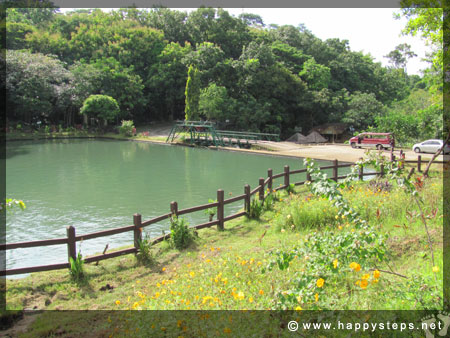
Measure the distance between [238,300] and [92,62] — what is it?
4263 centimetres

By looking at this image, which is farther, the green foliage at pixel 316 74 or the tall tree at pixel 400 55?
the tall tree at pixel 400 55

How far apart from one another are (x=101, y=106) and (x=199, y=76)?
34.5 ft

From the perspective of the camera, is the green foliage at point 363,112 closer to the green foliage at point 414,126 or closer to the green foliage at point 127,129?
the green foliage at point 414,126

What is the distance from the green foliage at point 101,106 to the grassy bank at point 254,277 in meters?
31.4

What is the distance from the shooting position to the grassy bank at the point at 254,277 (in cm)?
384

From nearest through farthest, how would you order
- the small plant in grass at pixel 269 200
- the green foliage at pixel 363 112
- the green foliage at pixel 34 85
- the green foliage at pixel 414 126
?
1. the small plant in grass at pixel 269 200
2. the green foliage at pixel 414 126
3. the green foliage at pixel 34 85
4. the green foliage at pixel 363 112

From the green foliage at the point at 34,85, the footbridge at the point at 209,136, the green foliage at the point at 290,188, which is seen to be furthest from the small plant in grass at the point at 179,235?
the green foliage at the point at 34,85

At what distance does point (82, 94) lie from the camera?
3862 centimetres

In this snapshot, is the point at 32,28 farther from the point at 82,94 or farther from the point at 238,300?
the point at 238,300

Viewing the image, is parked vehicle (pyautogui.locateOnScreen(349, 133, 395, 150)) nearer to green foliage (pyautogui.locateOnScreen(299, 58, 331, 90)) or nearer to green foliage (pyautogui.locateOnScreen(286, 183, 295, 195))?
green foliage (pyautogui.locateOnScreen(299, 58, 331, 90))

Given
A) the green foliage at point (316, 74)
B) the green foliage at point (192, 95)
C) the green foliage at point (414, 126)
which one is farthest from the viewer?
the green foliage at point (316, 74)

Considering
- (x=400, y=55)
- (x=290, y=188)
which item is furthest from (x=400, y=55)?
(x=290, y=188)

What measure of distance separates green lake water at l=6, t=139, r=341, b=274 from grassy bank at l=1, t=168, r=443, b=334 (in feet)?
6.01

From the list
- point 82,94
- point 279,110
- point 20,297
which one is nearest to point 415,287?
point 20,297
